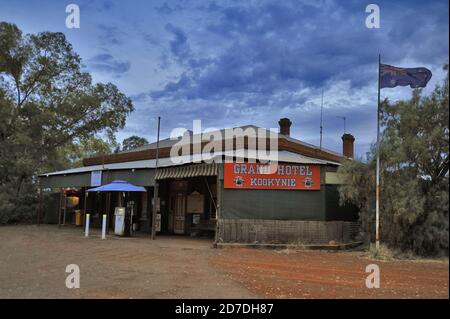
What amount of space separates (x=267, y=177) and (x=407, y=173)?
495 centimetres

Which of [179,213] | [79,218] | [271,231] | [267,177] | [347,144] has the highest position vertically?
[347,144]

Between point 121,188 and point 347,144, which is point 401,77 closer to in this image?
point 121,188

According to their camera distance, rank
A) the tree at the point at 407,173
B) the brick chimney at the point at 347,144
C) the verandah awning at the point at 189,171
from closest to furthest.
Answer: the tree at the point at 407,173, the verandah awning at the point at 189,171, the brick chimney at the point at 347,144

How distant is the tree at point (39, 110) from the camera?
28.1 m

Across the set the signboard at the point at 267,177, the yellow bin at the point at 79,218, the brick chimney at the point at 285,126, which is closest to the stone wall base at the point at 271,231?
the signboard at the point at 267,177

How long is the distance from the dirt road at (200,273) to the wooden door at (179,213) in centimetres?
655

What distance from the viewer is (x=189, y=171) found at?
1777 centimetres

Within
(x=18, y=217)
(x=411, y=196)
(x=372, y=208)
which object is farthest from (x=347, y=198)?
(x=18, y=217)

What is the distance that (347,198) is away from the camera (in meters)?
15.9

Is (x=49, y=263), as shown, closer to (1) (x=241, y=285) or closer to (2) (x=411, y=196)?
(1) (x=241, y=285)

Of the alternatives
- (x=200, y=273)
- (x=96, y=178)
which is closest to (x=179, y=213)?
(x=96, y=178)

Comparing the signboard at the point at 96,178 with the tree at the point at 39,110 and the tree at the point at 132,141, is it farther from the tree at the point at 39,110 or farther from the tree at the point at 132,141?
the tree at the point at 132,141
